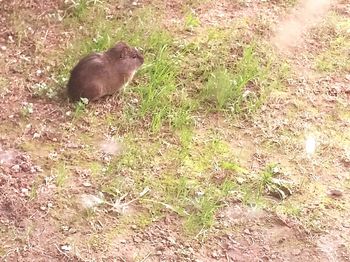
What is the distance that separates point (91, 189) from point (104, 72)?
884 millimetres

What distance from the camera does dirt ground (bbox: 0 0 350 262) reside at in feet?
12.3

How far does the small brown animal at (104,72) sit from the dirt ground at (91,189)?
18cm

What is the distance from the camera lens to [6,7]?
522 centimetres

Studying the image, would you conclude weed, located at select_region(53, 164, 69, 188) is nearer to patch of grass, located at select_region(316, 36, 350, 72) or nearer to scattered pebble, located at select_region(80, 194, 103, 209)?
scattered pebble, located at select_region(80, 194, 103, 209)

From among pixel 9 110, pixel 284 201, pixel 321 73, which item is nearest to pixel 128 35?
pixel 9 110

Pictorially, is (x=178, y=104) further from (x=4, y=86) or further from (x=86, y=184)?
(x=4, y=86)

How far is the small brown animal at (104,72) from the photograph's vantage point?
174 inches

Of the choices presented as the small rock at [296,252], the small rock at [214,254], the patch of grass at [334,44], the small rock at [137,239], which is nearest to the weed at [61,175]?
the small rock at [137,239]

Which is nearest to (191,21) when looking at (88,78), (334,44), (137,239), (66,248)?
(334,44)

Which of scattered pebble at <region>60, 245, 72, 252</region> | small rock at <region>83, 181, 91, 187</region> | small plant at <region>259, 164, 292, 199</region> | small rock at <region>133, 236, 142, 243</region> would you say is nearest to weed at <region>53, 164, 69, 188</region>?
small rock at <region>83, 181, 91, 187</region>

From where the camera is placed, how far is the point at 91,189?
13.1 ft

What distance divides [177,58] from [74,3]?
0.95 metres

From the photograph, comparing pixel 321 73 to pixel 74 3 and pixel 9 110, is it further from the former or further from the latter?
pixel 9 110

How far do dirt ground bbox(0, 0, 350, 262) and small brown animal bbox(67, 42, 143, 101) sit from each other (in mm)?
176
